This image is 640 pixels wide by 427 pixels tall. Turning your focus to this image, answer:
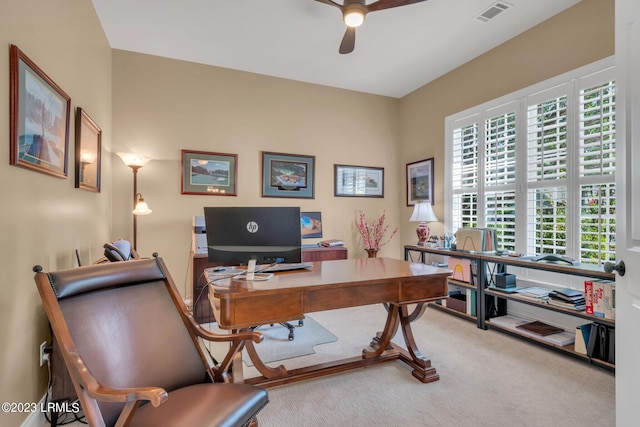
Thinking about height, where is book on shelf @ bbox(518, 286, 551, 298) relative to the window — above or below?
below

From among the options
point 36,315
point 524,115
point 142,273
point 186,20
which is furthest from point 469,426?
point 186,20

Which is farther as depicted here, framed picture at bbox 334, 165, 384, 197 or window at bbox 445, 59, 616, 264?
framed picture at bbox 334, 165, 384, 197

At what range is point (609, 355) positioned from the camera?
7.54ft

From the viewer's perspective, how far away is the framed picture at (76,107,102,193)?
8.04 ft

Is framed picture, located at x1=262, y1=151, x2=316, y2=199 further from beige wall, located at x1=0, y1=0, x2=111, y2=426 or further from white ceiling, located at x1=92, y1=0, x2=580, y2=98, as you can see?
beige wall, located at x1=0, y1=0, x2=111, y2=426

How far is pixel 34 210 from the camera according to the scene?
1.76 metres

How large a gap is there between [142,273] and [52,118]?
1225mm

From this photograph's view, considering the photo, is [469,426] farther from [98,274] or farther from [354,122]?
[354,122]

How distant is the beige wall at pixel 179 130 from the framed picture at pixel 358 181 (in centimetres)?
12

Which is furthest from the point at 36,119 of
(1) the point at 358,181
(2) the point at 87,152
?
(1) the point at 358,181

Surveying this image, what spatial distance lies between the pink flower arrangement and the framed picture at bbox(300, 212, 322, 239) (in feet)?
2.23

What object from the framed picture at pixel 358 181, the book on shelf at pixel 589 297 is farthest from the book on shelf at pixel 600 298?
the framed picture at pixel 358 181

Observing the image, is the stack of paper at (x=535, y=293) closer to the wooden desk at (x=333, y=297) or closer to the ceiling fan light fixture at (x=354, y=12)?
the wooden desk at (x=333, y=297)

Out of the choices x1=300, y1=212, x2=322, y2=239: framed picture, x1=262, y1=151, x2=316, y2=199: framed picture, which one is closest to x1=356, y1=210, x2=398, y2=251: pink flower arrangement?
x1=300, y1=212, x2=322, y2=239: framed picture
